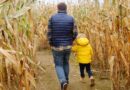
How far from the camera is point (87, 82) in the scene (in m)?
7.46

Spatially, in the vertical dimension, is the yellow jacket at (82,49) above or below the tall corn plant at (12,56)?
below

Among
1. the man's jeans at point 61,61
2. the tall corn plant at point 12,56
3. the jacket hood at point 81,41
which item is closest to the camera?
the tall corn plant at point 12,56

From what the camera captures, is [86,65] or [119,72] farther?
[86,65]

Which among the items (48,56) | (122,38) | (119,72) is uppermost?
(122,38)

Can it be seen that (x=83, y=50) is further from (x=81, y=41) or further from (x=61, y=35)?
(x=61, y=35)

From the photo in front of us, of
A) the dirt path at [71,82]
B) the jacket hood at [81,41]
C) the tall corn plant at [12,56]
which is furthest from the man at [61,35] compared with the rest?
the tall corn plant at [12,56]

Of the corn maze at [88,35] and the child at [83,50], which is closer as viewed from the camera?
the corn maze at [88,35]

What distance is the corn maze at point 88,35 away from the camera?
377cm

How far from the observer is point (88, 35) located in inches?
360

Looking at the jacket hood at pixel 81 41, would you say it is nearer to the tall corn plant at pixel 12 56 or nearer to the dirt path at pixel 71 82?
the dirt path at pixel 71 82

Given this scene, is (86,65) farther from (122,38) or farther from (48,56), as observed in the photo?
(48,56)

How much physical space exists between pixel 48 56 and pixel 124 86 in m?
5.18

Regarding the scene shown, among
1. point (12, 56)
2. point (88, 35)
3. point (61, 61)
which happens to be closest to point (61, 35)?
point (61, 61)

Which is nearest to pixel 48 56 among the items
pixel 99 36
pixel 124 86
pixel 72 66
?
pixel 72 66
